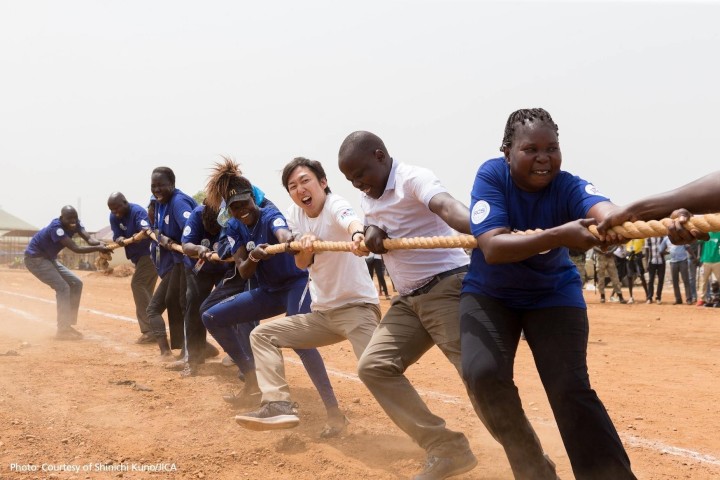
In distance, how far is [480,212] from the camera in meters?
3.18

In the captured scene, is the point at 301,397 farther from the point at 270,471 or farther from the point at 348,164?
the point at 348,164

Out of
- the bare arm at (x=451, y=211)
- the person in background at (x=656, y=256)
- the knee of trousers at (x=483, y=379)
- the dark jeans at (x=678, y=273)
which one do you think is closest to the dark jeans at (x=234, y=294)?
the bare arm at (x=451, y=211)

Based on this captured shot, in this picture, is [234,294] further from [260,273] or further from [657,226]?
[657,226]

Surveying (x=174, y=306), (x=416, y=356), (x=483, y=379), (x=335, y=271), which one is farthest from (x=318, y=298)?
(x=174, y=306)

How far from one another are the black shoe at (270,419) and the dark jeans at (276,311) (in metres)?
0.63

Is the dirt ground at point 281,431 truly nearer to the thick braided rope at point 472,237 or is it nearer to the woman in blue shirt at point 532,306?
the woman in blue shirt at point 532,306

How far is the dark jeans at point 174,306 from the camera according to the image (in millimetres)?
8211

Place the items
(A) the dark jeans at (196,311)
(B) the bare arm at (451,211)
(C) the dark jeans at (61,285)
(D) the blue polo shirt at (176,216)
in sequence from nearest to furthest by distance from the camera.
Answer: (B) the bare arm at (451,211), (A) the dark jeans at (196,311), (D) the blue polo shirt at (176,216), (C) the dark jeans at (61,285)

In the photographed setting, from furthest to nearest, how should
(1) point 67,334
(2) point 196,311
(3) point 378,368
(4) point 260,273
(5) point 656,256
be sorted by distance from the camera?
(5) point 656,256, (1) point 67,334, (2) point 196,311, (4) point 260,273, (3) point 378,368

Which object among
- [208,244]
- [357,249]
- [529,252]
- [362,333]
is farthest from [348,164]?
[208,244]

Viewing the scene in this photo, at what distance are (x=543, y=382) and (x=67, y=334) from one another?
8.57m

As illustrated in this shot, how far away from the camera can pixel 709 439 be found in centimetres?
465

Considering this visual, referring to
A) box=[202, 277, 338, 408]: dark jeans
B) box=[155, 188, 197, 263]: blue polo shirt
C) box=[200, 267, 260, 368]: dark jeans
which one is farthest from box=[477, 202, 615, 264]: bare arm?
box=[155, 188, 197, 263]: blue polo shirt

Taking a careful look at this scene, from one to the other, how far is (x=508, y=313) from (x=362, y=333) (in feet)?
4.85
